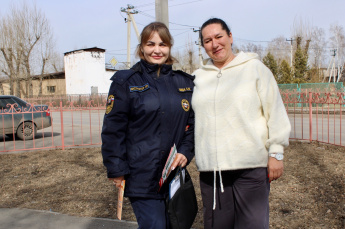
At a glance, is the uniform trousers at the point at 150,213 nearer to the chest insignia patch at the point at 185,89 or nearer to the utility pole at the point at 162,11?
the chest insignia patch at the point at 185,89

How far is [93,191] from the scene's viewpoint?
475cm

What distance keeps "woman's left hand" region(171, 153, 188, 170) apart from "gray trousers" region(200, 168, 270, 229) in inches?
7.8

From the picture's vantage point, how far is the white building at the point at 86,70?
3653cm

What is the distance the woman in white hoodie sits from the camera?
6.57ft

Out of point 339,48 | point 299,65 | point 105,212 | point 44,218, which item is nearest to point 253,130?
point 105,212

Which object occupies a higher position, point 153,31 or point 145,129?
point 153,31

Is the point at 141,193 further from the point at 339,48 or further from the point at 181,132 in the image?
the point at 339,48

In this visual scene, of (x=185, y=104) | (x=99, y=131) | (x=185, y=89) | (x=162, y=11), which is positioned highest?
(x=162, y=11)

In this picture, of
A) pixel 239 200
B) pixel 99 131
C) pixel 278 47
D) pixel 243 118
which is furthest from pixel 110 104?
pixel 278 47

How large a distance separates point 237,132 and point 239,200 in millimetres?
457

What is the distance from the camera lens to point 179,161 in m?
2.12

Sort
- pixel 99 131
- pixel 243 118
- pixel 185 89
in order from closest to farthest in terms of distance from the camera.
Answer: pixel 243 118
pixel 185 89
pixel 99 131

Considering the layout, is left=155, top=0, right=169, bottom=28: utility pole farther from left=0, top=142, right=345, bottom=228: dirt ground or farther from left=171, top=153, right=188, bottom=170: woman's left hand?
left=171, top=153, right=188, bottom=170: woman's left hand

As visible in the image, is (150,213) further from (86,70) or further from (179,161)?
(86,70)
